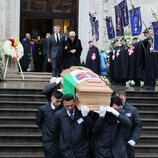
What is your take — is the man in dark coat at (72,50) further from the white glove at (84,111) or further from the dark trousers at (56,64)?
the white glove at (84,111)

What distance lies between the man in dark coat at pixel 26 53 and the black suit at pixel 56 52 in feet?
11.9

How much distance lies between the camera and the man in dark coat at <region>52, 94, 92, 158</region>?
316 inches

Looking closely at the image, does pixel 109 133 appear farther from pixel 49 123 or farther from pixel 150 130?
pixel 150 130

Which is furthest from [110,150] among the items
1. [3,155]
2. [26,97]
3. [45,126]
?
[26,97]

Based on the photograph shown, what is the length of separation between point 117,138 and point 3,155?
12.4ft

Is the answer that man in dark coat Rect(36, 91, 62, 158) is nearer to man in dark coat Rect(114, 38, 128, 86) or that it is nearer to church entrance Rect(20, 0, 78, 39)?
man in dark coat Rect(114, 38, 128, 86)

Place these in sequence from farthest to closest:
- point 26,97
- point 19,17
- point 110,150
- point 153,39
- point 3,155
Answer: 1. point 19,17
2. point 153,39
3. point 26,97
4. point 3,155
5. point 110,150

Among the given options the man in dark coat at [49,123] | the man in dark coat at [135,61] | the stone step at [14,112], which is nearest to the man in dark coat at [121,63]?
the man in dark coat at [135,61]

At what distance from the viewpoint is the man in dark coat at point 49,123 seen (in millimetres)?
8602

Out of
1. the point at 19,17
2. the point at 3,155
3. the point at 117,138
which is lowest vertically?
the point at 3,155

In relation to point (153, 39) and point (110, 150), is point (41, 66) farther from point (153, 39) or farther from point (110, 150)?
point (110, 150)

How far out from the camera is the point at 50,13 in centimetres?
2300

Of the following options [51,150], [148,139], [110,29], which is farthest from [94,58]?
[51,150]

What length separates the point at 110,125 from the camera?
317 inches
